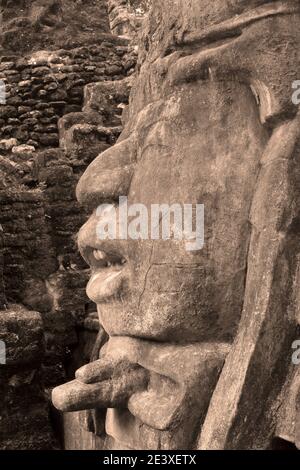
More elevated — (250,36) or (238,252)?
(250,36)

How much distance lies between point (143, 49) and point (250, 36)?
1.82 feet

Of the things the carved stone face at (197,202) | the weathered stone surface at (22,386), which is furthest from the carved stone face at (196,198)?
the weathered stone surface at (22,386)

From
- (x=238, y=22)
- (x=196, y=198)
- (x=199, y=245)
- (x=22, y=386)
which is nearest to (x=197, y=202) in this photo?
(x=196, y=198)

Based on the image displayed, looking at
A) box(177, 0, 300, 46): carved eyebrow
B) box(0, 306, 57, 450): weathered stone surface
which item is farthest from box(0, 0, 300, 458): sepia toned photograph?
box(0, 306, 57, 450): weathered stone surface

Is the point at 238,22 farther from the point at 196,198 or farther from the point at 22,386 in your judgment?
the point at 22,386

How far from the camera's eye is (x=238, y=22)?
2.13 metres

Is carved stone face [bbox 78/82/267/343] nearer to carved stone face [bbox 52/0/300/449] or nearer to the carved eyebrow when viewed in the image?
carved stone face [bbox 52/0/300/449]

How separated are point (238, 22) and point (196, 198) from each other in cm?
53

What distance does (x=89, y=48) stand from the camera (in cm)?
563

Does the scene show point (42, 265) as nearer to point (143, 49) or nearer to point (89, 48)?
point (143, 49)

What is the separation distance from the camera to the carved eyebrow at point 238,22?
6.87ft

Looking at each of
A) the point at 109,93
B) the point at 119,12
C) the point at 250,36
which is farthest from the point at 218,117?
the point at 119,12

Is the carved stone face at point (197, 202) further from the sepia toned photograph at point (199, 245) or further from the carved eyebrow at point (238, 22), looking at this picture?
the carved eyebrow at point (238, 22)

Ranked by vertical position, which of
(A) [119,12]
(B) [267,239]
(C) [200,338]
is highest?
(A) [119,12]
